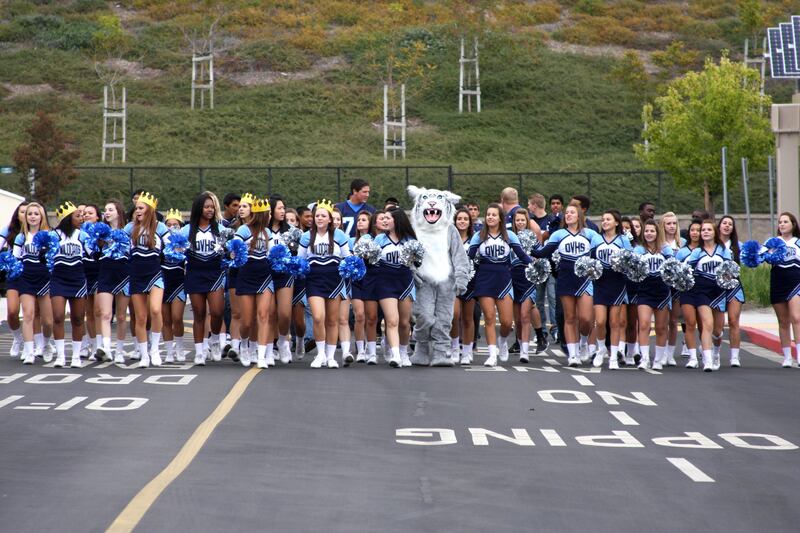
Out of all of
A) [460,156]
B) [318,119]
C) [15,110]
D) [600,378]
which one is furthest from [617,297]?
[15,110]

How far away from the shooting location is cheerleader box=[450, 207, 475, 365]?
1683cm

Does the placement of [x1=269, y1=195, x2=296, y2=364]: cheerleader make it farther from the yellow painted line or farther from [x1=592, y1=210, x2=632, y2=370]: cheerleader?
[x1=592, y1=210, x2=632, y2=370]: cheerleader

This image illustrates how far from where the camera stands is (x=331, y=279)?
53.0 feet

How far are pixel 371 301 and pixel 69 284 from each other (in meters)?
3.66

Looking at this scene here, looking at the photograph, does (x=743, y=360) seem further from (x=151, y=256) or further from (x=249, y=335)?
(x=151, y=256)

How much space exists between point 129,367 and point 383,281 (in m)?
3.21

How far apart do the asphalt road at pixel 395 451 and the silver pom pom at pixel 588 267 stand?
126cm

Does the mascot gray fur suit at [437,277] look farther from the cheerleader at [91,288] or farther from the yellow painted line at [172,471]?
the cheerleader at [91,288]

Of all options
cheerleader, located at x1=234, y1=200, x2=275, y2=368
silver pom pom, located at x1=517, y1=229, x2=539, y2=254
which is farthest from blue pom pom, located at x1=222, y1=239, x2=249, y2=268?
silver pom pom, located at x1=517, y1=229, x2=539, y2=254

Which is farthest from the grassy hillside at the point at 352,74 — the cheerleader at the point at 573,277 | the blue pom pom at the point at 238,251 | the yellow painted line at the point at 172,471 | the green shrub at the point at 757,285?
the yellow painted line at the point at 172,471

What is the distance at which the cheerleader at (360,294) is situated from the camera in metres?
16.5

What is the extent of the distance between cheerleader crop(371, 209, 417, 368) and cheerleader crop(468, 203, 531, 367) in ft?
2.93

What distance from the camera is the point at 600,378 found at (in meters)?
15.3

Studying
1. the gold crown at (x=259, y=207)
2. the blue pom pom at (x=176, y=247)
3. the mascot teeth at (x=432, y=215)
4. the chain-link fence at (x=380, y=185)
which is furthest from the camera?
the chain-link fence at (x=380, y=185)
